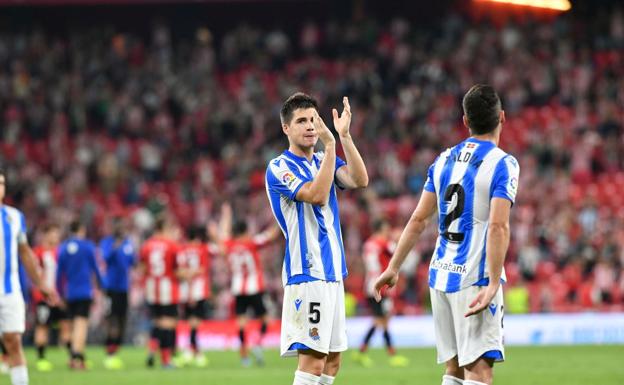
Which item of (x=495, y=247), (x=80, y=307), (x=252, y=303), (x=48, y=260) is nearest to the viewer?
(x=495, y=247)

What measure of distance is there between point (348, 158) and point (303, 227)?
583 millimetres

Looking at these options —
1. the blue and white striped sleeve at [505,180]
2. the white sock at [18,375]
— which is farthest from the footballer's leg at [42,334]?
the blue and white striped sleeve at [505,180]

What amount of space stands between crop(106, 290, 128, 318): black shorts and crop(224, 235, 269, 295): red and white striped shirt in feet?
6.15

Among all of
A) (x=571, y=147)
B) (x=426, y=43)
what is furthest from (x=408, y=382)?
(x=426, y=43)

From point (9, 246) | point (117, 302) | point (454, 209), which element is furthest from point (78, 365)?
point (454, 209)

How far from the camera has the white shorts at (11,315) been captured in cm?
1020

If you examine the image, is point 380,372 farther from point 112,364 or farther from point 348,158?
point 348,158

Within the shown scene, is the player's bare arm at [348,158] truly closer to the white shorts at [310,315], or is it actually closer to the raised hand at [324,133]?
the raised hand at [324,133]

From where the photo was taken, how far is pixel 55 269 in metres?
19.5

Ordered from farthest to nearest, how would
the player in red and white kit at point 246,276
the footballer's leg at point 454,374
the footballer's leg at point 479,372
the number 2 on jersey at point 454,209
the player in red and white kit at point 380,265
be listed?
the player in red and white kit at point 246,276
the player in red and white kit at point 380,265
the footballer's leg at point 454,374
the number 2 on jersey at point 454,209
the footballer's leg at point 479,372

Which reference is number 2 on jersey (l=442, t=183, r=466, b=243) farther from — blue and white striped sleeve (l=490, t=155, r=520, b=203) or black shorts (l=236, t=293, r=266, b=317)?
black shorts (l=236, t=293, r=266, b=317)

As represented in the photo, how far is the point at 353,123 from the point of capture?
30.2 m

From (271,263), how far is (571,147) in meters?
8.13

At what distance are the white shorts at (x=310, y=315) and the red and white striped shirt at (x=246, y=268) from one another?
10264mm
